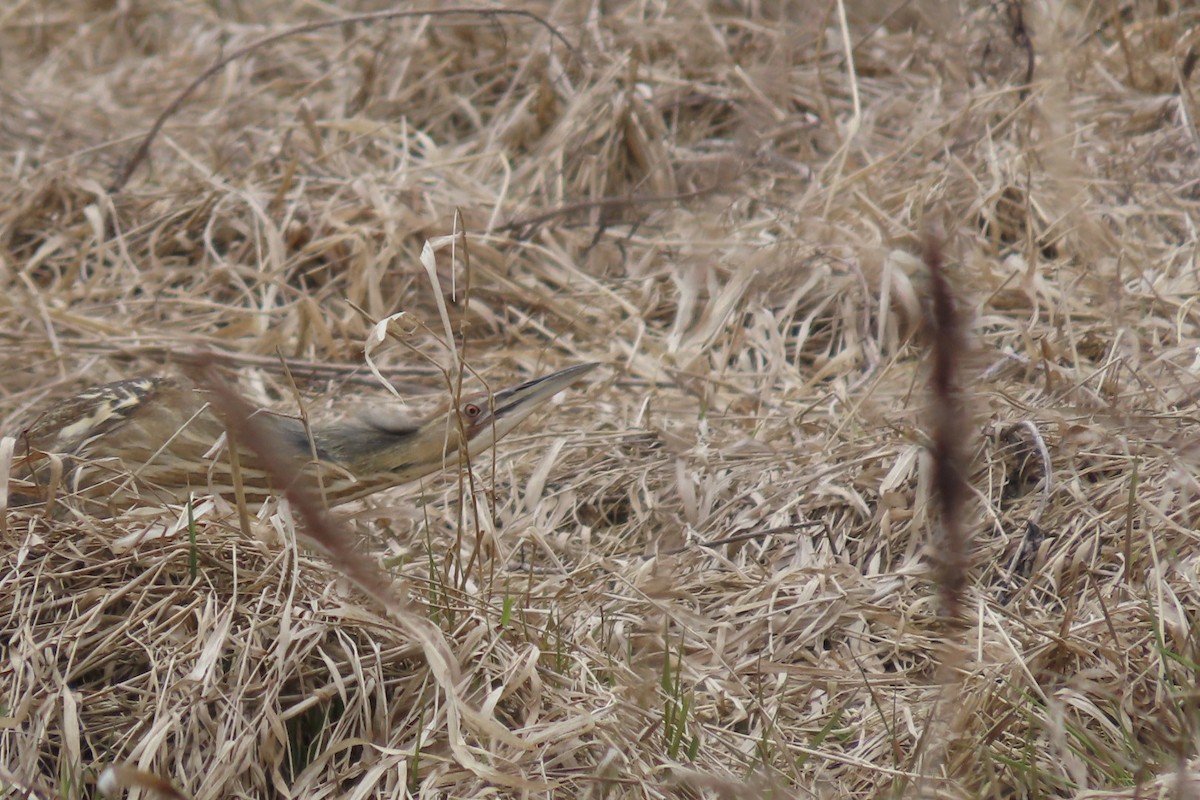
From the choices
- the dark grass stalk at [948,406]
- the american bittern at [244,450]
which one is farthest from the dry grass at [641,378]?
the dark grass stalk at [948,406]

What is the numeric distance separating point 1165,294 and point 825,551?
949 mm

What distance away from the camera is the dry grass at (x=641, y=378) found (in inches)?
72.0

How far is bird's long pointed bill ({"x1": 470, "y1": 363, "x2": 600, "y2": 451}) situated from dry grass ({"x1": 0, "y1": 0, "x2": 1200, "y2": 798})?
4.5 inches

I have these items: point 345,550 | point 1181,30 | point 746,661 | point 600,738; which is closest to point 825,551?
point 746,661

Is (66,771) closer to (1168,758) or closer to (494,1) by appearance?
(1168,758)

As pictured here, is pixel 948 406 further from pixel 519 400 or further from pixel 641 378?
pixel 641 378

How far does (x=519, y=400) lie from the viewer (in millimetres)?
2631

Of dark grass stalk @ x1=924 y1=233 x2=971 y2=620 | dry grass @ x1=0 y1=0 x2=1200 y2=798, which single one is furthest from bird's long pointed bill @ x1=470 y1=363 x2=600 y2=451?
dark grass stalk @ x1=924 y1=233 x2=971 y2=620

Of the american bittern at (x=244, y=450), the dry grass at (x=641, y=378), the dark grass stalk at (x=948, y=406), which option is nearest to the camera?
the dark grass stalk at (x=948, y=406)

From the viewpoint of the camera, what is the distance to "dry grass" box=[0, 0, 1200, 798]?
1.83 meters

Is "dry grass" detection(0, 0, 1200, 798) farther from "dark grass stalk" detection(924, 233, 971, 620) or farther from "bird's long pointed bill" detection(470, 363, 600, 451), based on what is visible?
"dark grass stalk" detection(924, 233, 971, 620)

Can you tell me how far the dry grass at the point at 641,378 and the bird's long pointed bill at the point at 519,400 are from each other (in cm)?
11

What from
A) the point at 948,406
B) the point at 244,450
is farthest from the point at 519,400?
the point at 948,406

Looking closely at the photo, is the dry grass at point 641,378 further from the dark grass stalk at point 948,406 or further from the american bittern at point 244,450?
the dark grass stalk at point 948,406
